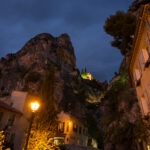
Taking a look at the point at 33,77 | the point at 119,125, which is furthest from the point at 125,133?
the point at 33,77

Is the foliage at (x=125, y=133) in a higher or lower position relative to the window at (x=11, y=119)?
lower

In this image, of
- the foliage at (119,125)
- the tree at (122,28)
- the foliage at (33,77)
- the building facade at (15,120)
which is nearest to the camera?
the foliage at (119,125)

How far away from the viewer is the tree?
22736mm

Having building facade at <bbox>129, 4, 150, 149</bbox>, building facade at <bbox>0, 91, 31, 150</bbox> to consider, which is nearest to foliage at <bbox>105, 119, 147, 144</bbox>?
building facade at <bbox>129, 4, 150, 149</bbox>

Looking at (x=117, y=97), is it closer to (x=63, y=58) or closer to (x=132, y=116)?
(x=132, y=116)

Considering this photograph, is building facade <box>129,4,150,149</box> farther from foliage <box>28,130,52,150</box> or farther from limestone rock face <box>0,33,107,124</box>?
limestone rock face <box>0,33,107,124</box>

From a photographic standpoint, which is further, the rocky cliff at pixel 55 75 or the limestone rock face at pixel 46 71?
the limestone rock face at pixel 46 71

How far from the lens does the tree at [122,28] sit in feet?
74.6

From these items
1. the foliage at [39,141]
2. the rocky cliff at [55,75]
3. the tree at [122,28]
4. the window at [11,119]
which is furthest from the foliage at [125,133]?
the rocky cliff at [55,75]

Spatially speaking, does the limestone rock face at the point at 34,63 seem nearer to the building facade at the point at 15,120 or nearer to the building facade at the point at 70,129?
the building facade at the point at 70,129

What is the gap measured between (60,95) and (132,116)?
98.2 feet

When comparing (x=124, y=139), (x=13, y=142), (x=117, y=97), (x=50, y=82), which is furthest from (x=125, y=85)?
(x=13, y=142)

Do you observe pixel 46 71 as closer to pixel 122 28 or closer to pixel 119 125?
pixel 122 28

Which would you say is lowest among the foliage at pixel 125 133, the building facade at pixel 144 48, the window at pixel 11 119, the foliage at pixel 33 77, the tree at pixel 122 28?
the foliage at pixel 125 133
